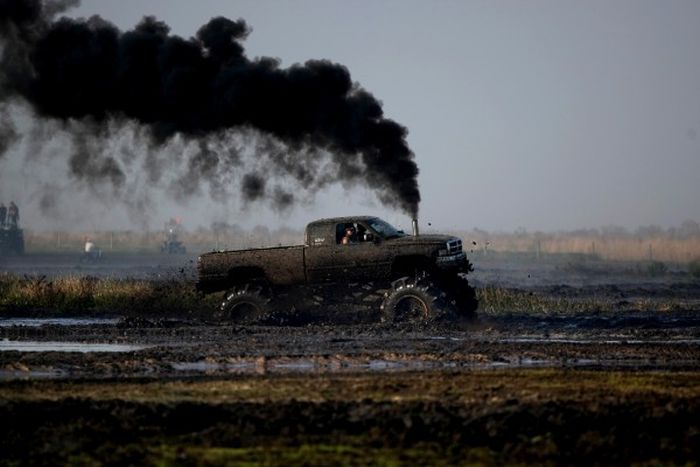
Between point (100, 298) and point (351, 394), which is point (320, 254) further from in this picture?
point (351, 394)

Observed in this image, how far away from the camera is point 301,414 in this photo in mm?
14195

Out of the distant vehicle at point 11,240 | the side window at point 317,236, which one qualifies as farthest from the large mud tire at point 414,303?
the distant vehicle at point 11,240

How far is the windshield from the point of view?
98.5ft

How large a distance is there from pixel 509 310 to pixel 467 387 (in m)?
19.0

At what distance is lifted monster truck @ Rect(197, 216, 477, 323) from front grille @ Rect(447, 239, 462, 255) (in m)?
0.02

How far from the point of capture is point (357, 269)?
97.6 ft

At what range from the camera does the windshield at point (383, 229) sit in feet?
98.5

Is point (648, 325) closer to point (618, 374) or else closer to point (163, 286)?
point (618, 374)

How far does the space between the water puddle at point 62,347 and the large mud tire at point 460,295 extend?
8067 millimetres

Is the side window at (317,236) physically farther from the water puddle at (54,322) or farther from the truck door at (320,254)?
the water puddle at (54,322)

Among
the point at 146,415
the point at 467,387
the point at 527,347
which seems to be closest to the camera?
the point at 146,415

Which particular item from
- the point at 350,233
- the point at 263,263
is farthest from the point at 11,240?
the point at 350,233

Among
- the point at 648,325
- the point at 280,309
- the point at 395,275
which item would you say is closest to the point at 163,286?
the point at 280,309

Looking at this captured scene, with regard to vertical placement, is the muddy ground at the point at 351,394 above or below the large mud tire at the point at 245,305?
below
